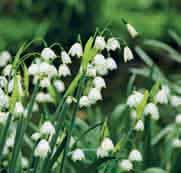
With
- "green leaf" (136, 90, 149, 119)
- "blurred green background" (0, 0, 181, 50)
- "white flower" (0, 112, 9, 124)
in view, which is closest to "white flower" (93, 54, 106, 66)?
"green leaf" (136, 90, 149, 119)

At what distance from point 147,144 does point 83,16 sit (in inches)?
163

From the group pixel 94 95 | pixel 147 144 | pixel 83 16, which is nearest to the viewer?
pixel 94 95

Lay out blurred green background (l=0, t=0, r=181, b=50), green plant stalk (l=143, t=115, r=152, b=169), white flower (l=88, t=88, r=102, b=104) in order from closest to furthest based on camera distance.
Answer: white flower (l=88, t=88, r=102, b=104) < green plant stalk (l=143, t=115, r=152, b=169) < blurred green background (l=0, t=0, r=181, b=50)

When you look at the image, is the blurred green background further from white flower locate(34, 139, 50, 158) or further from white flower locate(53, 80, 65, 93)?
white flower locate(34, 139, 50, 158)

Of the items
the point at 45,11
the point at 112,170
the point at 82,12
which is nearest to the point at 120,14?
the point at 82,12

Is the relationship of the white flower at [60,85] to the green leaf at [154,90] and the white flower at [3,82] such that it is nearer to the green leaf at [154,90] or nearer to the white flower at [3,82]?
the green leaf at [154,90]

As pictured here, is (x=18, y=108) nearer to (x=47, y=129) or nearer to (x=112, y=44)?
(x=47, y=129)

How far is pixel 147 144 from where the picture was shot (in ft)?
9.04

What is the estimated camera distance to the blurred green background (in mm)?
6500

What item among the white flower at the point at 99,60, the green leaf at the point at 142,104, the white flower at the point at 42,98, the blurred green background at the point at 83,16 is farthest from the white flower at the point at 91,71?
the blurred green background at the point at 83,16

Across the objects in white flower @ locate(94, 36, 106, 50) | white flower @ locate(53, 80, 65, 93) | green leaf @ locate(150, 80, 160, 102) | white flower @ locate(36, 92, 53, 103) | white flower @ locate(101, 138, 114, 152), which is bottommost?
white flower @ locate(101, 138, 114, 152)

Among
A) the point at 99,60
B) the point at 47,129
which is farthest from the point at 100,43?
the point at 47,129

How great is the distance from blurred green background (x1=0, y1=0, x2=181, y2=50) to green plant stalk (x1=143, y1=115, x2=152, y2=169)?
367 cm

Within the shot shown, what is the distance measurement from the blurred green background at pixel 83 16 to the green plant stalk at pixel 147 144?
367 centimetres
